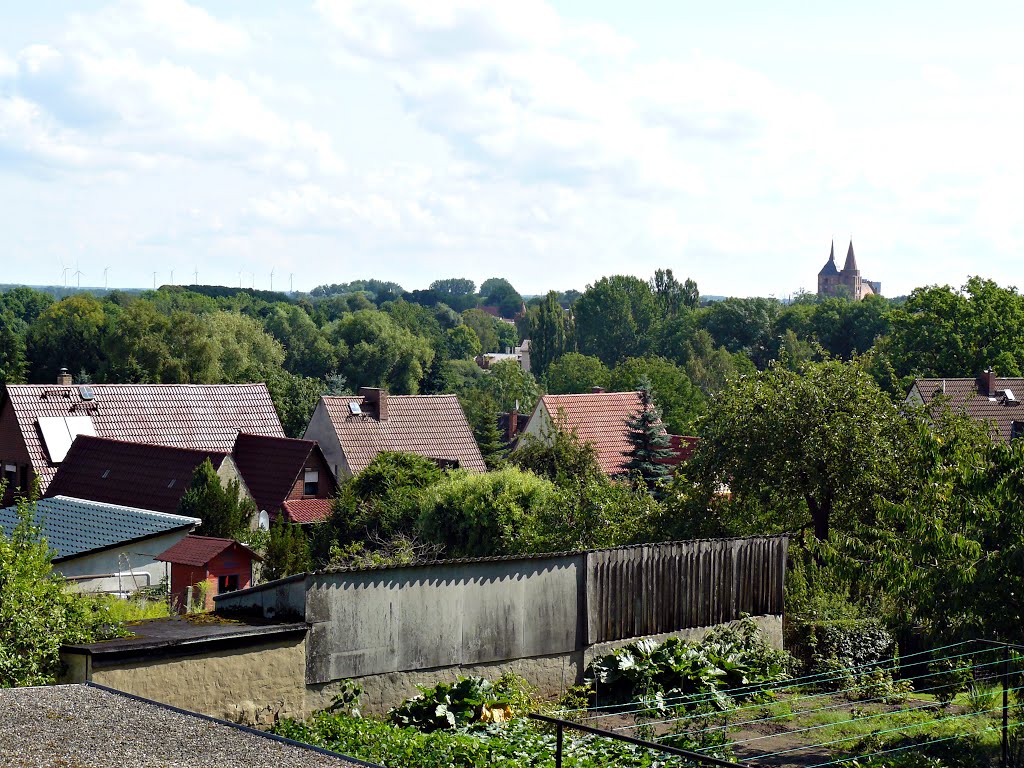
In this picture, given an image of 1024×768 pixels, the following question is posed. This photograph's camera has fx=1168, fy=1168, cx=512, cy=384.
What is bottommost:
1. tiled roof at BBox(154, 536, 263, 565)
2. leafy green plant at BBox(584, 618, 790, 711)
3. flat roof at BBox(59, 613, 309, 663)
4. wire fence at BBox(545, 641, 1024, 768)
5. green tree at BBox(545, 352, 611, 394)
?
wire fence at BBox(545, 641, 1024, 768)

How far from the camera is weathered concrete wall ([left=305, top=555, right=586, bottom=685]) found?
12.7 metres

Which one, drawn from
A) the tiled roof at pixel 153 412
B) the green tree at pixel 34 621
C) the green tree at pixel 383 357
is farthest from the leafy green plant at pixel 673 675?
the green tree at pixel 383 357

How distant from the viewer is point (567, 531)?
74.4 feet

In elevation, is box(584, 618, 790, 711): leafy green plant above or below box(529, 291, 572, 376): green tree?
below

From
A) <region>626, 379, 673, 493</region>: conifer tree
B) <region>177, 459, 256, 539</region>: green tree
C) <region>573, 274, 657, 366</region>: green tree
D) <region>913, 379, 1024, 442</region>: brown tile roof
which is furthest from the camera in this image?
<region>573, 274, 657, 366</region>: green tree

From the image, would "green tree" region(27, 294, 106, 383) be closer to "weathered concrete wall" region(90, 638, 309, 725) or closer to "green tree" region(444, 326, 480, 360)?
"green tree" region(444, 326, 480, 360)

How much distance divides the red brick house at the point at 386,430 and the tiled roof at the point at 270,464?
4240 mm

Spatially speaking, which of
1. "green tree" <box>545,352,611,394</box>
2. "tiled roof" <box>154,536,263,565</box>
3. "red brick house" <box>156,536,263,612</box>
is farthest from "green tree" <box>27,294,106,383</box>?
"red brick house" <box>156,536,263,612</box>

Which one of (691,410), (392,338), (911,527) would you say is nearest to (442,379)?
(392,338)

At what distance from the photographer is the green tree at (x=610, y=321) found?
135750 millimetres

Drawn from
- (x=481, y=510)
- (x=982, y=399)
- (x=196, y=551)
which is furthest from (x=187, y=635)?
(x=982, y=399)

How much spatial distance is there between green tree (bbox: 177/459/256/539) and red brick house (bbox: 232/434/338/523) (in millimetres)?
5242

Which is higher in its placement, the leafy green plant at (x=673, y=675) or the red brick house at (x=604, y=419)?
the red brick house at (x=604, y=419)

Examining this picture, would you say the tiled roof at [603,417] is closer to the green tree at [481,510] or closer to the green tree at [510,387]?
the green tree at [481,510]
